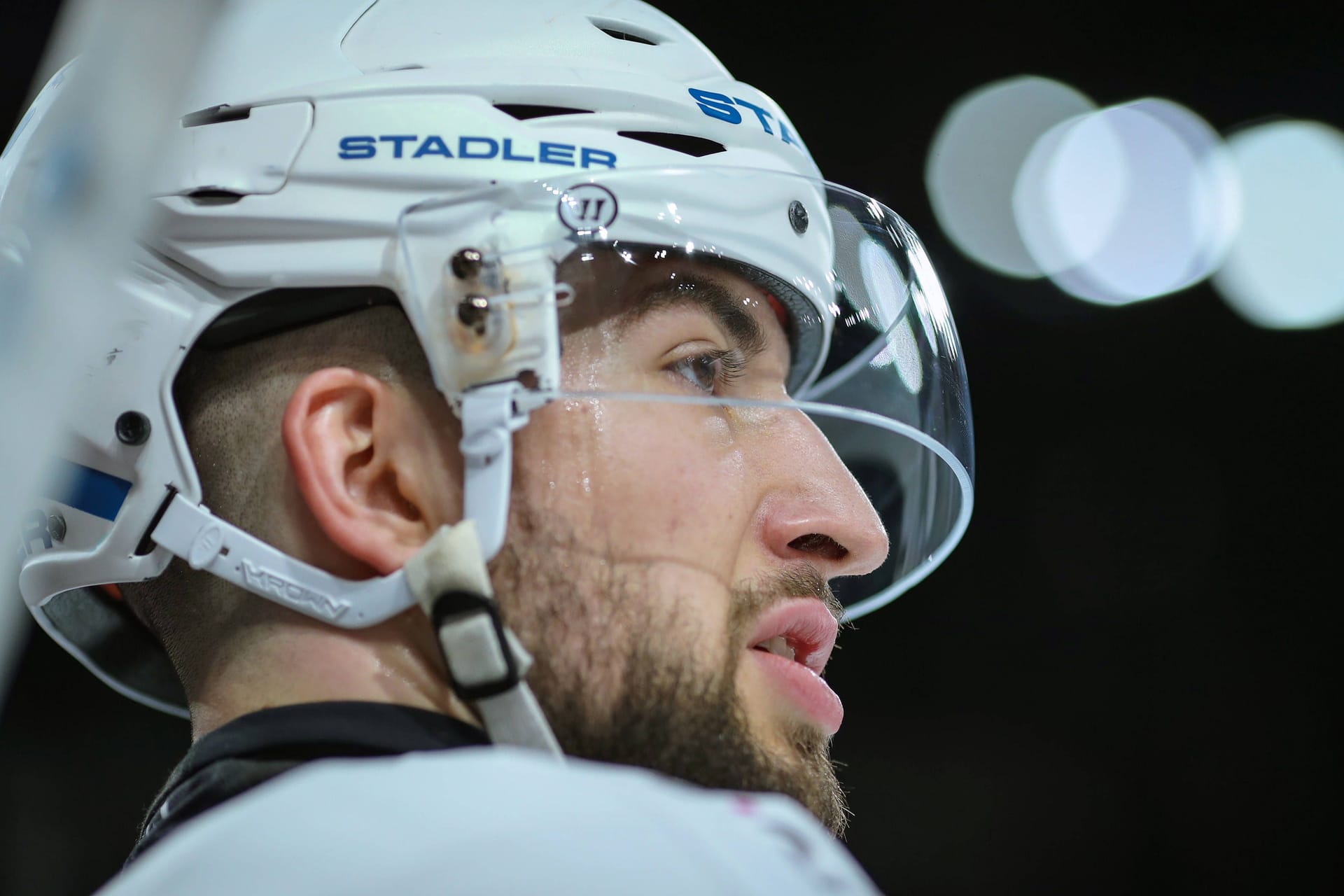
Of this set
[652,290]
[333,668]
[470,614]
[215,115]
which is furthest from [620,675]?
[215,115]

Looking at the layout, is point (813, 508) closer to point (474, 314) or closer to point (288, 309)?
point (474, 314)

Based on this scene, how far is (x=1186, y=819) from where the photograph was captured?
2754 mm

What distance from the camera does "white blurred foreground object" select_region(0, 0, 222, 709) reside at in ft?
1.61

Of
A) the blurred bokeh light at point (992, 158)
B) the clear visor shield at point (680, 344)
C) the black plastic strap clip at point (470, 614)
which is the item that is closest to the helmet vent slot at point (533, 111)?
the clear visor shield at point (680, 344)

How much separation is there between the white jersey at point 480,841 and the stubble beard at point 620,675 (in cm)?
26

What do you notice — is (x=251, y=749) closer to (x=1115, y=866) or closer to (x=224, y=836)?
(x=224, y=836)

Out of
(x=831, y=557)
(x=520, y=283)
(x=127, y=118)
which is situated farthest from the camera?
(x=831, y=557)

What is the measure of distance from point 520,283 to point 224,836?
0.53m

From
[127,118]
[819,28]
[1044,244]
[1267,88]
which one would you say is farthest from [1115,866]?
[127,118]

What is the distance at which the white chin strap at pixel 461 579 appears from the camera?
0.89 m

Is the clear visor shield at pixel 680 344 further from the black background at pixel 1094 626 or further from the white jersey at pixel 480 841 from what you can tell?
the black background at pixel 1094 626

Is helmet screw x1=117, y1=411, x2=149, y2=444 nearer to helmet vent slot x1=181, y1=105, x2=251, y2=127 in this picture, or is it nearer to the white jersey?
helmet vent slot x1=181, y1=105, x2=251, y2=127

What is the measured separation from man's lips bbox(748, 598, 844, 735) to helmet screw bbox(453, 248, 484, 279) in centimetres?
41

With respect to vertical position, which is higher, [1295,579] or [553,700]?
[1295,579]
